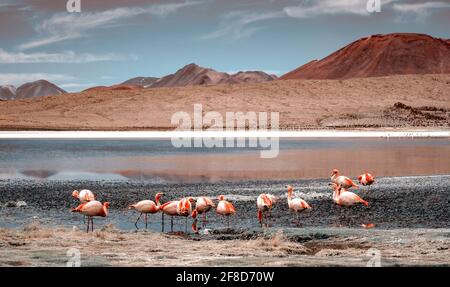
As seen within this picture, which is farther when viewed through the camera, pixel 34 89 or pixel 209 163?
pixel 34 89

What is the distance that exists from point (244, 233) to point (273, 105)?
63.8 metres

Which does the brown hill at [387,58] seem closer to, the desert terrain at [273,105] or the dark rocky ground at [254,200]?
the desert terrain at [273,105]

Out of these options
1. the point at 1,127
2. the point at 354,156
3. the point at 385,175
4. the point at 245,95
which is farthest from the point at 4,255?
the point at 245,95

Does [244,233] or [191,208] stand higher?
[191,208]

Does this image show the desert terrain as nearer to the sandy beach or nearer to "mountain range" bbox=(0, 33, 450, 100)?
the sandy beach

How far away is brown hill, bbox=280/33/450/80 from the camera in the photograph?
495 feet

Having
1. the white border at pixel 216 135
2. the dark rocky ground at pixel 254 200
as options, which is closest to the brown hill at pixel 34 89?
the white border at pixel 216 135

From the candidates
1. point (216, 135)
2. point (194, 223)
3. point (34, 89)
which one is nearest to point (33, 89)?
point (34, 89)

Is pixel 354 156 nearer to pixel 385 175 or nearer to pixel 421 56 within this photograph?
pixel 385 175

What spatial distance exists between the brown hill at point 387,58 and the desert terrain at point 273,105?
58.8 metres

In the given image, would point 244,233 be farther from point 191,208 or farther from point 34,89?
point 34,89

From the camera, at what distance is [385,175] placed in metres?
20.5

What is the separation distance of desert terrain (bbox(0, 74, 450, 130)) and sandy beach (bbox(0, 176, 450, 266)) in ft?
129

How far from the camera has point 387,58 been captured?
510ft
